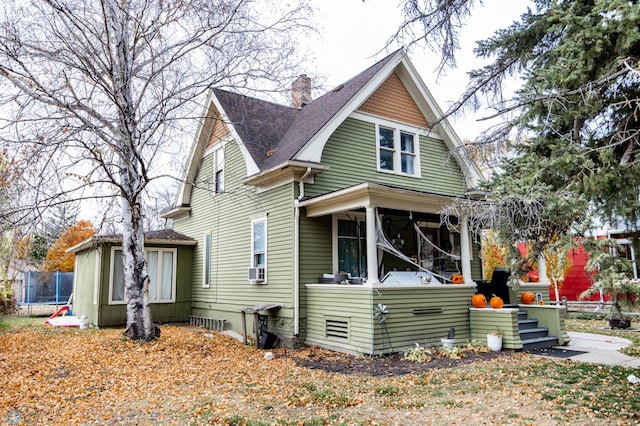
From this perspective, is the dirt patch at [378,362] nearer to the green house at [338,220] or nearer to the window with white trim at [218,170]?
the green house at [338,220]

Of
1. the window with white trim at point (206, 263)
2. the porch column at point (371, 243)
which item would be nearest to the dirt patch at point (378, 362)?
the porch column at point (371, 243)

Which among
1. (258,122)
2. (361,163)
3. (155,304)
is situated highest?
(258,122)

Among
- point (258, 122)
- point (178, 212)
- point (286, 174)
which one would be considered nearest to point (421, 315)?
point (286, 174)

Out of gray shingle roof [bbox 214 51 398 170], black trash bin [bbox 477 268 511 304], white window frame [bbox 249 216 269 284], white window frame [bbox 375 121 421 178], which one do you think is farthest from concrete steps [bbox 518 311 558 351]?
gray shingle roof [bbox 214 51 398 170]

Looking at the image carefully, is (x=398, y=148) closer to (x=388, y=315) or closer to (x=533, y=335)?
(x=388, y=315)

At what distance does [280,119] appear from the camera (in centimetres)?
Answer: 1410

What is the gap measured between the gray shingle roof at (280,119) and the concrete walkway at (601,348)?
7.38 meters

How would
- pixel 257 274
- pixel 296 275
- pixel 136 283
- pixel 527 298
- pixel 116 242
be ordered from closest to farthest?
1. pixel 136 283
2. pixel 296 275
3. pixel 527 298
4. pixel 257 274
5. pixel 116 242

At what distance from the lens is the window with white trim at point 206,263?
14457mm

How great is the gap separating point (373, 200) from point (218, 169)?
6.80 meters

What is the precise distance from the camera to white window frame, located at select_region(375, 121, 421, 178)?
40.2 ft

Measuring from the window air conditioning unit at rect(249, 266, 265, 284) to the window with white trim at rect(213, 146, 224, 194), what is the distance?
3.64 meters

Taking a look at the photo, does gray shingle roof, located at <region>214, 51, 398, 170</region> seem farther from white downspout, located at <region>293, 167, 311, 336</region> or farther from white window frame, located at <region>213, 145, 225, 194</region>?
white downspout, located at <region>293, 167, 311, 336</region>

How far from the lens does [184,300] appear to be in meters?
15.0
